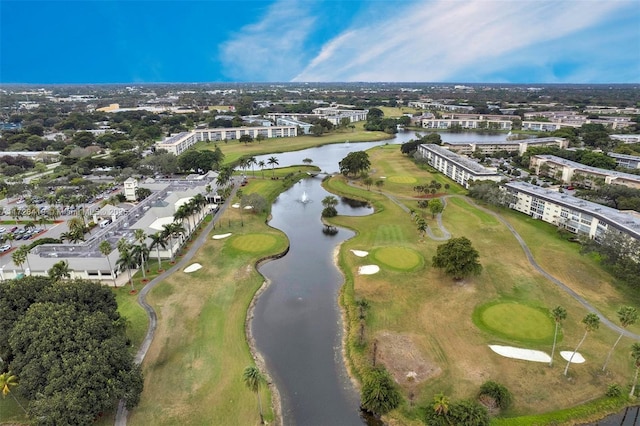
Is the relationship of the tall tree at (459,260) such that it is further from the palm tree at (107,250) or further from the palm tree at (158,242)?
the palm tree at (107,250)

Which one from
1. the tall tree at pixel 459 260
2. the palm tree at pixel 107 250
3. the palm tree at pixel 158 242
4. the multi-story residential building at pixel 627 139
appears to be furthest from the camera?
the multi-story residential building at pixel 627 139

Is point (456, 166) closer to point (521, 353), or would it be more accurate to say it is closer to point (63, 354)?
point (521, 353)

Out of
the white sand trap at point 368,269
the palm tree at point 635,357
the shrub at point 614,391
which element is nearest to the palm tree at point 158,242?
A: the white sand trap at point 368,269

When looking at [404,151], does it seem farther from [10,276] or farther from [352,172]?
[10,276]

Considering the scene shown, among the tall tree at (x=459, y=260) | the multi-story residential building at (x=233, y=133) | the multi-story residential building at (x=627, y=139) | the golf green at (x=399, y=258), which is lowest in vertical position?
the golf green at (x=399, y=258)

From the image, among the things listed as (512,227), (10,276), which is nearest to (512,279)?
(512,227)

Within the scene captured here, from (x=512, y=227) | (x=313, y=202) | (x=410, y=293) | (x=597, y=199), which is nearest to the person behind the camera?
(x=410, y=293)
